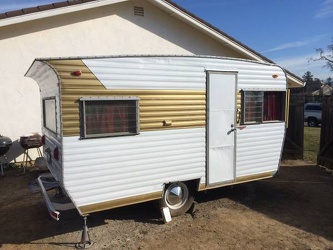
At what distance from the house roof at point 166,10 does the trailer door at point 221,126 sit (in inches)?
232

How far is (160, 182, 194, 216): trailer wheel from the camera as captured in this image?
18.6 ft

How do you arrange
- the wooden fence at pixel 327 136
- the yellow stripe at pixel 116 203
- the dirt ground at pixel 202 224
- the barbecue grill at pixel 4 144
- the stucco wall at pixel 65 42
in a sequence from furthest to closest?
the wooden fence at pixel 327 136 → the stucco wall at pixel 65 42 → the barbecue grill at pixel 4 144 → the dirt ground at pixel 202 224 → the yellow stripe at pixel 116 203

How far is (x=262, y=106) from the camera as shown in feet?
21.8

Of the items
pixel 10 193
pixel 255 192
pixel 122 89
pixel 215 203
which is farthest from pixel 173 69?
pixel 10 193

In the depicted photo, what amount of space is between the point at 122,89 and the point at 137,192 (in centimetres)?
176

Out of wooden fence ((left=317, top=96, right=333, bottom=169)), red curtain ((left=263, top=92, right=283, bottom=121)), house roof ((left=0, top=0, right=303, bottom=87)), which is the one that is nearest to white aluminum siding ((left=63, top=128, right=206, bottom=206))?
red curtain ((left=263, top=92, right=283, bottom=121))

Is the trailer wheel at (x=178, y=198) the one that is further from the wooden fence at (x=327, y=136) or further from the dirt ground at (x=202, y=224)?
the wooden fence at (x=327, y=136)

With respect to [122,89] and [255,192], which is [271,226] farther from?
[122,89]

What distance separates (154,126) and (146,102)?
0.44 meters

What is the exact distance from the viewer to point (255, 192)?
7.39 m

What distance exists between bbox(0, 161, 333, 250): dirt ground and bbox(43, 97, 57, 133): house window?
179cm

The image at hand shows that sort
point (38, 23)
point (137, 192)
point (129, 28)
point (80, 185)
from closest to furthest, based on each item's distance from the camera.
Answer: point (80, 185)
point (137, 192)
point (38, 23)
point (129, 28)

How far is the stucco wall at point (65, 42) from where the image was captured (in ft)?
30.4

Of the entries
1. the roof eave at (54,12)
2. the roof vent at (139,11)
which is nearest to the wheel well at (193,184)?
the roof eave at (54,12)
